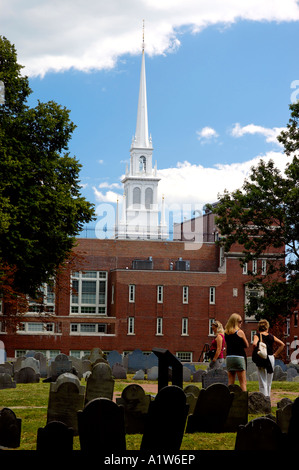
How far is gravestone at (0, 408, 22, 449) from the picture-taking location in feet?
38.1

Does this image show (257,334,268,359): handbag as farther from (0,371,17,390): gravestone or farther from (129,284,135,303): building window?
(129,284,135,303): building window

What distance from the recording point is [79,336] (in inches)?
2456

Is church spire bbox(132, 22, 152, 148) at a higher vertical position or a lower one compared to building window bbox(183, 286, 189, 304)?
higher

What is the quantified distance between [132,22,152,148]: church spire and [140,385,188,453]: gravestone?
117038mm

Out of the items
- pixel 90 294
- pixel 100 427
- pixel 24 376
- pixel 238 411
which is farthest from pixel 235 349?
pixel 90 294

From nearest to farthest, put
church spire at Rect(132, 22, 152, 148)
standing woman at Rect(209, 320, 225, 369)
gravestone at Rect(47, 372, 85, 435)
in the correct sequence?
1. gravestone at Rect(47, 372, 85, 435)
2. standing woman at Rect(209, 320, 225, 369)
3. church spire at Rect(132, 22, 152, 148)

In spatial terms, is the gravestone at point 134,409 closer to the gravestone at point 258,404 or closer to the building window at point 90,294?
the gravestone at point 258,404

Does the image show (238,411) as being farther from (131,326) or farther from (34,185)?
(131,326)

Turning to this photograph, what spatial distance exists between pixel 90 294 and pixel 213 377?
50.2m

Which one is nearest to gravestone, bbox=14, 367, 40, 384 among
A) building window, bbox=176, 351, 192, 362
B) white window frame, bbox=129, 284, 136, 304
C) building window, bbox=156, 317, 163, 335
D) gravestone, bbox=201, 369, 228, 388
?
gravestone, bbox=201, 369, 228, 388

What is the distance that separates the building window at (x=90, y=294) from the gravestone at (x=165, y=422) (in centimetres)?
5591

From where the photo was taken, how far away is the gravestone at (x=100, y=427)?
9.27m

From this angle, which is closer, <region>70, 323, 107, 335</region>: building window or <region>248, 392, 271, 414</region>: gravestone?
<region>248, 392, 271, 414</region>: gravestone

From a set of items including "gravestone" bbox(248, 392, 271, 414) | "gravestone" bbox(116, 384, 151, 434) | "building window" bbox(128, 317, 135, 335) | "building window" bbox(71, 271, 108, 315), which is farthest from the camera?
"building window" bbox(71, 271, 108, 315)
